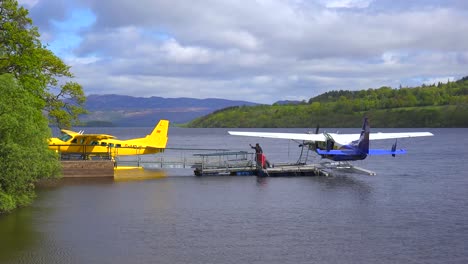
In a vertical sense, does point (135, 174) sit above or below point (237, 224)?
above

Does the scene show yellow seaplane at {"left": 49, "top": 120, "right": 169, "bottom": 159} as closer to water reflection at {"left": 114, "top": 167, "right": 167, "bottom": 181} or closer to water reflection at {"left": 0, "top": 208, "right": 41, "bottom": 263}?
water reflection at {"left": 114, "top": 167, "right": 167, "bottom": 181}

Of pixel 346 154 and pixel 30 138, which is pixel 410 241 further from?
pixel 346 154

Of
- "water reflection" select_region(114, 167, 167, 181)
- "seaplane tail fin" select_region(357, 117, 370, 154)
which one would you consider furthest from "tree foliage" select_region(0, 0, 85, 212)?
"seaplane tail fin" select_region(357, 117, 370, 154)

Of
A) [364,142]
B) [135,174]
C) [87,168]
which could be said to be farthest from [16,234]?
[364,142]

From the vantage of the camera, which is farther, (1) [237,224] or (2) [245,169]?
(2) [245,169]

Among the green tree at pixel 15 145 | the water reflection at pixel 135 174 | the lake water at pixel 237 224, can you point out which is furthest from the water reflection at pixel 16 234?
the water reflection at pixel 135 174

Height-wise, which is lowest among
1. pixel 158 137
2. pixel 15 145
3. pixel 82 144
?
pixel 82 144

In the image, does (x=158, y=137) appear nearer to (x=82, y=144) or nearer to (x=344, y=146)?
(x=82, y=144)

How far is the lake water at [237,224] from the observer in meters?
16.7

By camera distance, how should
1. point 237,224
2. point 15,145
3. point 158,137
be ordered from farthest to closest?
1. point 158,137
2. point 15,145
3. point 237,224

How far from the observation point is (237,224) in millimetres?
21000

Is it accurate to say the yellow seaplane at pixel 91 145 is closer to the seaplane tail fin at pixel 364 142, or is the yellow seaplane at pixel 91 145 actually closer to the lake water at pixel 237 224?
the lake water at pixel 237 224

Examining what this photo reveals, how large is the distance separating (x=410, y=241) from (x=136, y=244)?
8.63 metres

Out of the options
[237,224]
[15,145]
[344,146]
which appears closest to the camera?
[237,224]
